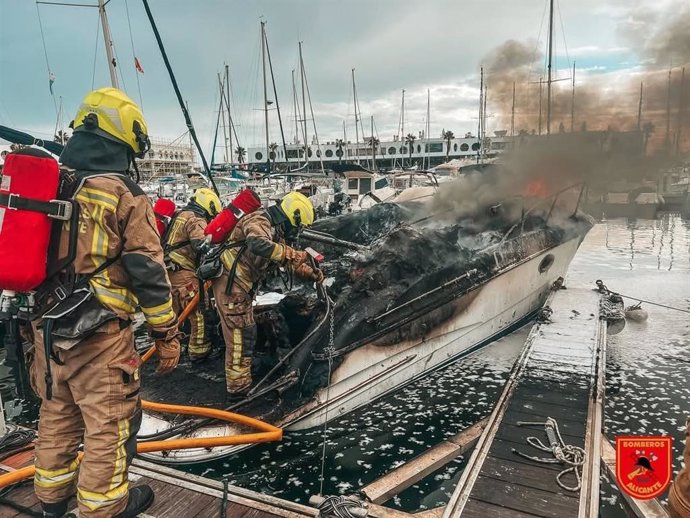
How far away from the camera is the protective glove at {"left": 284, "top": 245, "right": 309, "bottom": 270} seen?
4449mm

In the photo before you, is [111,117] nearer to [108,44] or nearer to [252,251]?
[252,251]

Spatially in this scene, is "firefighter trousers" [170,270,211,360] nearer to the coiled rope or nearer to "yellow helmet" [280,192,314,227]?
"yellow helmet" [280,192,314,227]

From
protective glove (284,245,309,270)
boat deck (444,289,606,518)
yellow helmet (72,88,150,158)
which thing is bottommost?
boat deck (444,289,606,518)

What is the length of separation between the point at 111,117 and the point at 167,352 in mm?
1265

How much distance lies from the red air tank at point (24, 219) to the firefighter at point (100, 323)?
0.11 meters

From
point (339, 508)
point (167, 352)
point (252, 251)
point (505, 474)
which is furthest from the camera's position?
point (252, 251)

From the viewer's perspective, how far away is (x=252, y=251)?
425cm

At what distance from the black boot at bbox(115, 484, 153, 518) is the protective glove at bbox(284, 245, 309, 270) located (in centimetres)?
221

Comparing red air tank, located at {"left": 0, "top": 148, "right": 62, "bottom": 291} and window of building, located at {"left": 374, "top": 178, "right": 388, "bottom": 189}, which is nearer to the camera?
red air tank, located at {"left": 0, "top": 148, "right": 62, "bottom": 291}


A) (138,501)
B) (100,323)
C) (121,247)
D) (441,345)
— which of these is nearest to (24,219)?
(121,247)

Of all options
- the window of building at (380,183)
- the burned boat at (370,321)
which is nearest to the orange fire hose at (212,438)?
the burned boat at (370,321)

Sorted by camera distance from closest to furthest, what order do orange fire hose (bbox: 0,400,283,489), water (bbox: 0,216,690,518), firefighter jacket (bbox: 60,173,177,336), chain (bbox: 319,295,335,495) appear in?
firefighter jacket (bbox: 60,173,177,336) → orange fire hose (bbox: 0,400,283,489) → water (bbox: 0,216,690,518) → chain (bbox: 319,295,335,495)

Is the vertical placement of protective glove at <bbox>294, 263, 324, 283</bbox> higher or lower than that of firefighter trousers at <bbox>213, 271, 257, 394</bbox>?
higher

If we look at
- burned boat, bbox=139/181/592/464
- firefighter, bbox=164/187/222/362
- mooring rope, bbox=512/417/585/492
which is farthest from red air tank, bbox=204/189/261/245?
mooring rope, bbox=512/417/585/492
